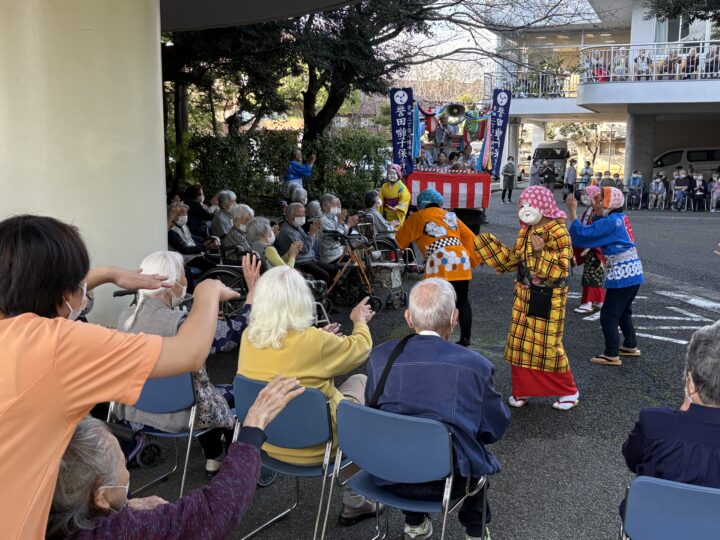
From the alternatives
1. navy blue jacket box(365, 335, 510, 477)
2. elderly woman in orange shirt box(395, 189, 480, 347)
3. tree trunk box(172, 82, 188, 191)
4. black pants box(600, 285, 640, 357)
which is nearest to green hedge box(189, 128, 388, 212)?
tree trunk box(172, 82, 188, 191)

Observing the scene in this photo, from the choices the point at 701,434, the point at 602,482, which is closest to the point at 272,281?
the point at 701,434

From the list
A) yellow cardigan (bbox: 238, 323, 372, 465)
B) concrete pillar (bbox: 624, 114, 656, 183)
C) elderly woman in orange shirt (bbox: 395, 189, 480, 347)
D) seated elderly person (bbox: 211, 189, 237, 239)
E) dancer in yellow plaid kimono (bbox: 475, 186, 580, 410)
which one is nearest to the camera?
yellow cardigan (bbox: 238, 323, 372, 465)

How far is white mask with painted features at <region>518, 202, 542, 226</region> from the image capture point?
4.45 meters

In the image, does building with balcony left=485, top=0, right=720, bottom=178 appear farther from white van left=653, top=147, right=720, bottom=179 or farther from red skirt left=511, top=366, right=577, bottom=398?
red skirt left=511, top=366, right=577, bottom=398

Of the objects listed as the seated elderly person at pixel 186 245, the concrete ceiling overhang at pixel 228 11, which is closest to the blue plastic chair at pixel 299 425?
the seated elderly person at pixel 186 245

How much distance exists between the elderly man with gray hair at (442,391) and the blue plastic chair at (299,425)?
8.6 inches

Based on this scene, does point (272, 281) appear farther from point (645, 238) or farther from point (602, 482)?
point (645, 238)

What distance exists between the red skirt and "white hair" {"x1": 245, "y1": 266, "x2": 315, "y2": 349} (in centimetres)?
210

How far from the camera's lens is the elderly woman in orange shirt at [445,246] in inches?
229

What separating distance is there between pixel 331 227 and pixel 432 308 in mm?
5433

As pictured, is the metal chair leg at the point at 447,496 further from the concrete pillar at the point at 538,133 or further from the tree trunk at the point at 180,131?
the concrete pillar at the point at 538,133

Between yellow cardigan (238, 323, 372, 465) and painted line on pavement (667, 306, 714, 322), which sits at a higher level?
A: yellow cardigan (238, 323, 372, 465)

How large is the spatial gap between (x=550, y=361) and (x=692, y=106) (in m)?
20.3

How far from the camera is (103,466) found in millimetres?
1466
